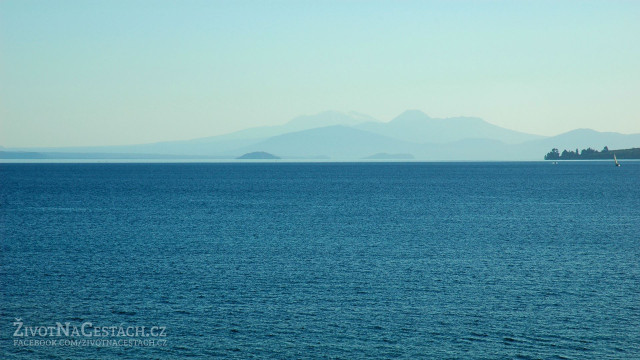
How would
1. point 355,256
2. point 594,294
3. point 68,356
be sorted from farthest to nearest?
1. point 355,256
2. point 594,294
3. point 68,356

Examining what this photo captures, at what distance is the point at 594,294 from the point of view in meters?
40.0

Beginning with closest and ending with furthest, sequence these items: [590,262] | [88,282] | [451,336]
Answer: [451,336] < [88,282] < [590,262]

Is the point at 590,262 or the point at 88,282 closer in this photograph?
the point at 88,282

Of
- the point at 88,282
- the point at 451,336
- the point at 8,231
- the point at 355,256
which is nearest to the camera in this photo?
the point at 451,336

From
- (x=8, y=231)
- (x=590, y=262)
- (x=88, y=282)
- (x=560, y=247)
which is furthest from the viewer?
(x=8, y=231)

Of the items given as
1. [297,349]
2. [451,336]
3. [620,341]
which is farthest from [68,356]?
[620,341]

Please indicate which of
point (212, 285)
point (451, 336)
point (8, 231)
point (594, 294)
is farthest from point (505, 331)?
point (8, 231)

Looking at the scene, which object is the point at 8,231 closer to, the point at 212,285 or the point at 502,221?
the point at 212,285

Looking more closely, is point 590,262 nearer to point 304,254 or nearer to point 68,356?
point 304,254

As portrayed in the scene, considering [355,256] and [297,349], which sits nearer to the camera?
[297,349]

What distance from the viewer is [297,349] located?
30594mm

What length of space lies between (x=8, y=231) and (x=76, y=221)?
1119 cm

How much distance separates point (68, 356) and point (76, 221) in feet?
175

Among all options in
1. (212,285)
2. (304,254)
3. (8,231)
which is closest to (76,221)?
(8,231)
